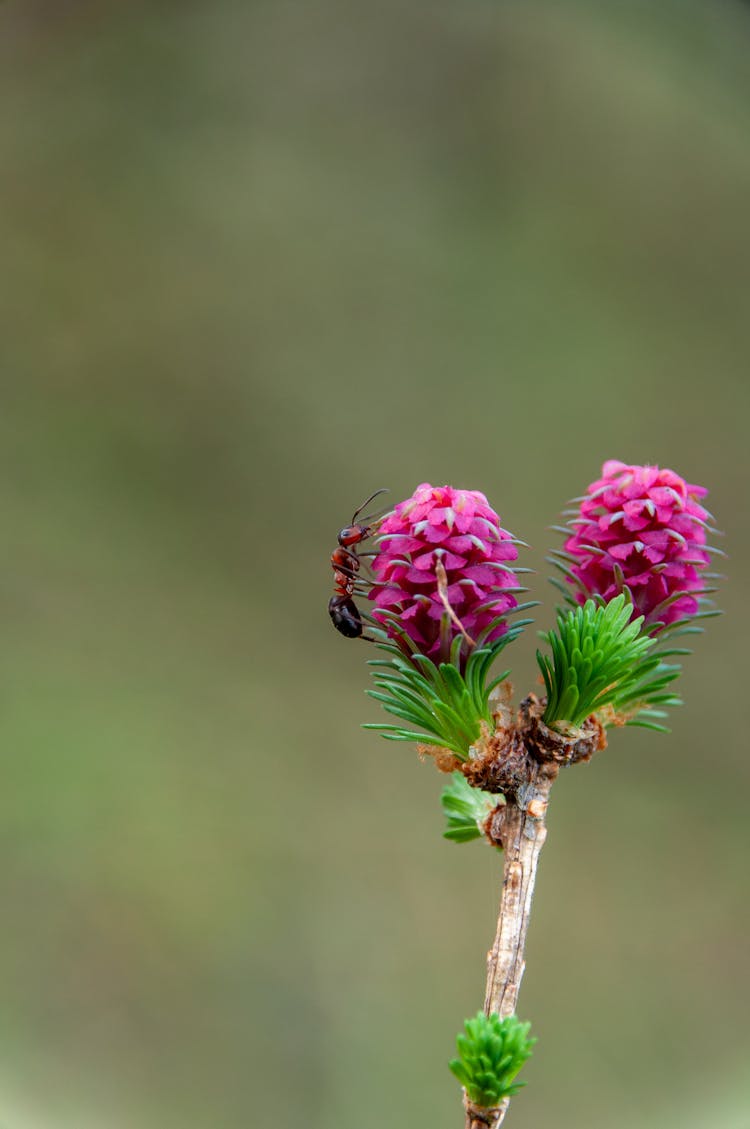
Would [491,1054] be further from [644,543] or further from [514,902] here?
[644,543]

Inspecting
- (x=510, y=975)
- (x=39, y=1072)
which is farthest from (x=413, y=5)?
(x=39, y=1072)

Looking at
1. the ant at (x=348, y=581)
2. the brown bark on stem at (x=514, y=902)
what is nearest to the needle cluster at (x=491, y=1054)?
the brown bark on stem at (x=514, y=902)

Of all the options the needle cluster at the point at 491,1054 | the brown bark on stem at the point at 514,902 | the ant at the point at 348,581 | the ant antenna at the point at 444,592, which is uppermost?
the ant at the point at 348,581

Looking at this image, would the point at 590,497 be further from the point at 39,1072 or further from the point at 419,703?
the point at 39,1072

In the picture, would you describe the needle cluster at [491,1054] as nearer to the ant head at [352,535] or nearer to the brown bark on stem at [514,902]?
the brown bark on stem at [514,902]

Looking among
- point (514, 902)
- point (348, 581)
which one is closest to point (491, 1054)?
point (514, 902)
